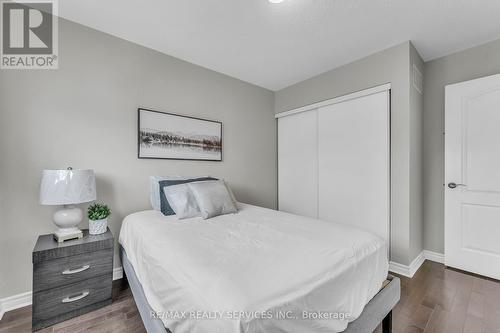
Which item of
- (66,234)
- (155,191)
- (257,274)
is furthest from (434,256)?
(66,234)

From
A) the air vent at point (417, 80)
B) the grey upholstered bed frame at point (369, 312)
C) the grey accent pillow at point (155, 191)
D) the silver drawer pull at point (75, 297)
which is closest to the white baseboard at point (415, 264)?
the grey upholstered bed frame at point (369, 312)

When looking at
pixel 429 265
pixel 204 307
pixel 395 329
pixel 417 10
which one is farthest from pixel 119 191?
pixel 429 265

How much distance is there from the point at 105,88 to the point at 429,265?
403 centimetres

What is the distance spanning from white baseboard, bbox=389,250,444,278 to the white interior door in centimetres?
20

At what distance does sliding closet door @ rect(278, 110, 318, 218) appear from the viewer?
3.31 meters

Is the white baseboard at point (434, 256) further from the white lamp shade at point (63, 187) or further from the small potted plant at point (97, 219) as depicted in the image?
the white lamp shade at point (63, 187)

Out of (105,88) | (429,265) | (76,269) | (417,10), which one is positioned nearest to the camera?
(76,269)

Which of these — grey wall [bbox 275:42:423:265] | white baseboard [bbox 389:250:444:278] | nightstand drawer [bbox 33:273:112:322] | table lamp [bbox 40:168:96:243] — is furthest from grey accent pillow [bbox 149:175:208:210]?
white baseboard [bbox 389:250:444:278]

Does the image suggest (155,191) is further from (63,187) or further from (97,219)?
(63,187)

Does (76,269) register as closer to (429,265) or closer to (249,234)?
(249,234)

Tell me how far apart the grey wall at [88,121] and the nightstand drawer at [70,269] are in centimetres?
51

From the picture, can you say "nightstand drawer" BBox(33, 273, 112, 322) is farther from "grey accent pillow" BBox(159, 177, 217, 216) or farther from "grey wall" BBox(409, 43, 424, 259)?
"grey wall" BBox(409, 43, 424, 259)

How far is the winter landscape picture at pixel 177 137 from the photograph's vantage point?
2.46 metres

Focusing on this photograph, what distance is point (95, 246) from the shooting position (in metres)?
1.75
